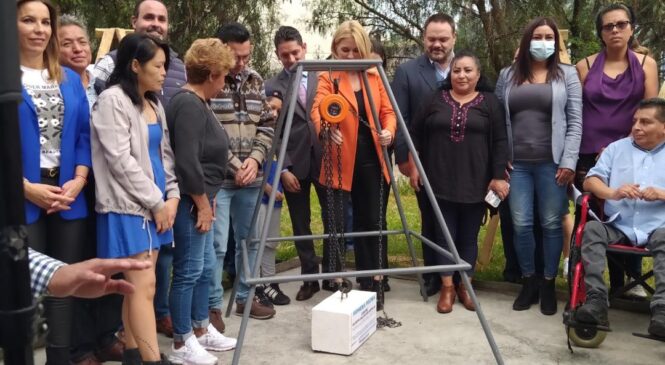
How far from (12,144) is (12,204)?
0.08m

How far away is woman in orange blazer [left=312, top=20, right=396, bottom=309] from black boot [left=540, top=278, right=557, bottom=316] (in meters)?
0.95

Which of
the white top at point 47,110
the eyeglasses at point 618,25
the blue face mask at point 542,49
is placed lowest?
the white top at point 47,110

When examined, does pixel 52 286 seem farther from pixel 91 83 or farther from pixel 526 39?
pixel 526 39

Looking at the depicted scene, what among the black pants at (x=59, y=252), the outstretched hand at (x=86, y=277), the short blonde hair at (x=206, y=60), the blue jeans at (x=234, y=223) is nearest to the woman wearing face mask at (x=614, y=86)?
the blue jeans at (x=234, y=223)

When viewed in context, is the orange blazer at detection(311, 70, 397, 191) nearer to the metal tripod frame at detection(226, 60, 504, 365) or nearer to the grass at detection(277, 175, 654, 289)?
the metal tripod frame at detection(226, 60, 504, 365)

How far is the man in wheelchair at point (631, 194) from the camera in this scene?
3.42 metres

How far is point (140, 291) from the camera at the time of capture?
2732 millimetres

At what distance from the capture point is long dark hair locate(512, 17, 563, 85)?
13.1 feet

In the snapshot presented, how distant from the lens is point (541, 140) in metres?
3.98

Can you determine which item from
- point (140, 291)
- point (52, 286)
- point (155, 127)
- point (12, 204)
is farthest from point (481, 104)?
point (12, 204)

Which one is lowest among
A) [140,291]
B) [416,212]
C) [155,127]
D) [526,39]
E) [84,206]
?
[416,212]

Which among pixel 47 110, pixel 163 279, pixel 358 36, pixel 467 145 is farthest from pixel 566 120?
pixel 47 110

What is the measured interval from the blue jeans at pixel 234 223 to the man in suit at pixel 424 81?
3.50 feet

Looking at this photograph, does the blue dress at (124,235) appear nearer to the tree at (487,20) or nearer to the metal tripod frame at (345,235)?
the metal tripod frame at (345,235)
